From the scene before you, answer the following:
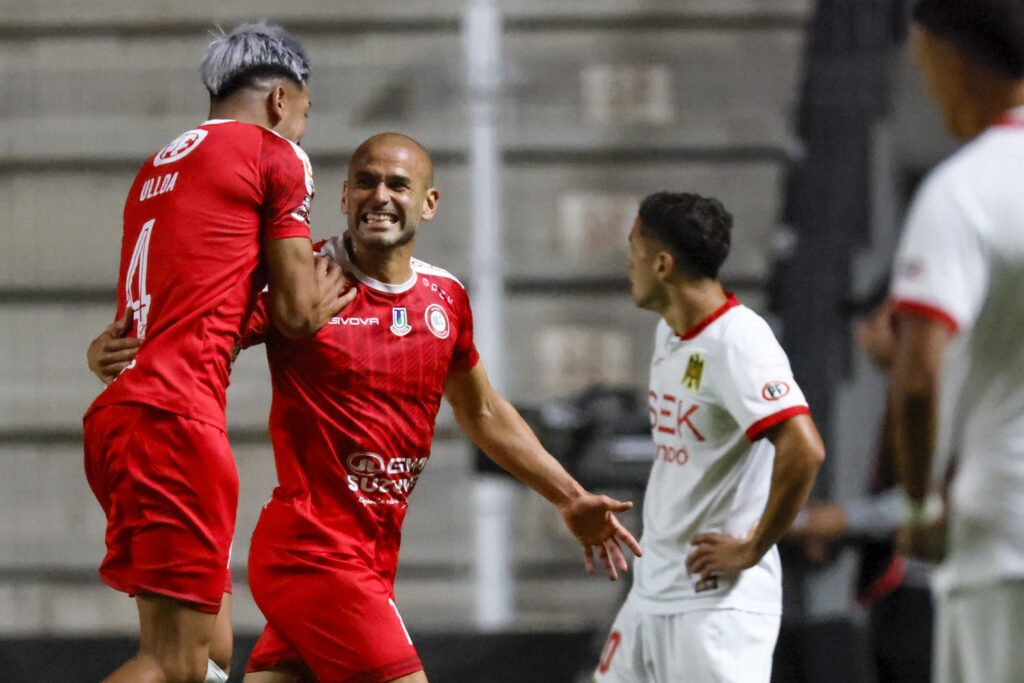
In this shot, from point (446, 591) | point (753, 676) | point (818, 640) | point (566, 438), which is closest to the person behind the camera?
point (753, 676)

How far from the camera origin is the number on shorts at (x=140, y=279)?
3365 millimetres

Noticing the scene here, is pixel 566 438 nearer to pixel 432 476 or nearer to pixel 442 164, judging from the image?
pixel 432 476

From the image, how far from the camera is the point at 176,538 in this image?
128 inches

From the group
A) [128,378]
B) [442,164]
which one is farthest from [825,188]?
[128,378]

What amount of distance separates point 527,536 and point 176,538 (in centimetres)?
443

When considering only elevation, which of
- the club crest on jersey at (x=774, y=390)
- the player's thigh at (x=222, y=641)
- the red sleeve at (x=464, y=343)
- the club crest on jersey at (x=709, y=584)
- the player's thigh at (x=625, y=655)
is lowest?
the player's thigh at (x=625, y=655)

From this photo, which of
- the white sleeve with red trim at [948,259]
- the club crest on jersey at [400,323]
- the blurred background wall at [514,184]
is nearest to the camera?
the white sleeve with red trim at [948,259]

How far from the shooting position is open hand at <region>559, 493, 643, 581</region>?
3820 millimetres

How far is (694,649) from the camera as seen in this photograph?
3.75 m

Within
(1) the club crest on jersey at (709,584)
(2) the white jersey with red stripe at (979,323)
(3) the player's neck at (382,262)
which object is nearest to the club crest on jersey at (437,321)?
(3) the player's neck at (382,262)

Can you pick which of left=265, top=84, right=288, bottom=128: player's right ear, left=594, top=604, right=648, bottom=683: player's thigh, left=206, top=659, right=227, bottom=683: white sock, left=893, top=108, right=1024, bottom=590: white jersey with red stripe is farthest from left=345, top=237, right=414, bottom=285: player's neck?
left=893, top=108, right=1024, bottom=590: white jersey with red stripe

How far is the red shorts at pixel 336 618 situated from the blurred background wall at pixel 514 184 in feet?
13.5

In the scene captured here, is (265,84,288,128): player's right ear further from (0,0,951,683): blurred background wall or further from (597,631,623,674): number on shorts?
(0,0,951,683): blurred background wall

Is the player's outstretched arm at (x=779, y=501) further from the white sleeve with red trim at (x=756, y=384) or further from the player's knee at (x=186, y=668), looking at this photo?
the player's knee at (x=186, y=668)
